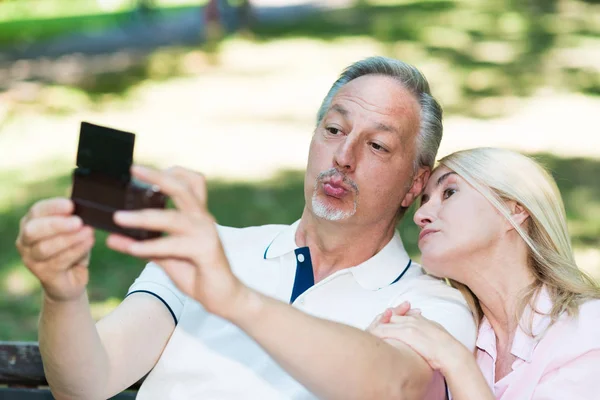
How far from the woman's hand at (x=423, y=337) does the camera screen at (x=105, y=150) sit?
3.10 feet

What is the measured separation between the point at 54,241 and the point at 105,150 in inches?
9.0

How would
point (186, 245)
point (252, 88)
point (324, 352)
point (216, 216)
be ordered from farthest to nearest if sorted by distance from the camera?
point (252, 88)
point (216, 216)
point (324, 352)
point (186, 245)

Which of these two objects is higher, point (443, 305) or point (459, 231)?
point (459, 231)

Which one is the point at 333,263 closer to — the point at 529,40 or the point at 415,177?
the point at 415,177

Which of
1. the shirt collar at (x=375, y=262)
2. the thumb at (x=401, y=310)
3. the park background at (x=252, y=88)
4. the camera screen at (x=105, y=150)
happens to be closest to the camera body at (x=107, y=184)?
the camera screen at (x=105, y=150)

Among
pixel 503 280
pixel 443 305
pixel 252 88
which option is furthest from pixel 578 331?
pixel 252 88

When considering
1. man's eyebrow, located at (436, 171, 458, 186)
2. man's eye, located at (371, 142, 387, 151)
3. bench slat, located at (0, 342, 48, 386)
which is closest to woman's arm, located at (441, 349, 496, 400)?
man's eyebrow, located at (436, 171, 458, 186)

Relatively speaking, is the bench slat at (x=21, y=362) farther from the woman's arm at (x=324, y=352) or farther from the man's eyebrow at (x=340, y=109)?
the woman's arm at (x=324, y=352)

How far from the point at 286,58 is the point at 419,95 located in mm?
12691

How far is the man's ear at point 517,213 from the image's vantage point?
2.98 meters

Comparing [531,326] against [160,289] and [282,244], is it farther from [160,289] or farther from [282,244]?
[160,289]

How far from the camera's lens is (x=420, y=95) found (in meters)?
3.36

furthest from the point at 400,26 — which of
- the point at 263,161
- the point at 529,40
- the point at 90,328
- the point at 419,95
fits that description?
the point at 90,328

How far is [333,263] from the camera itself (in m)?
3.30
